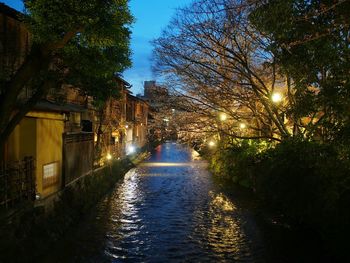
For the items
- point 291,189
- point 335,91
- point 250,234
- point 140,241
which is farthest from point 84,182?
point 335,91

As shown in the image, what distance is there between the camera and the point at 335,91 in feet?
30.2

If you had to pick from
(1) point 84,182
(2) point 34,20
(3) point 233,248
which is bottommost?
(3) point 233,248

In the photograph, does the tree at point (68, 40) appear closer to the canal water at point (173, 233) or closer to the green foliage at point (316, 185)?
the canal water at point (173, 233)

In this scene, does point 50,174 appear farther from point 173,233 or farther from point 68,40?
point 68,40

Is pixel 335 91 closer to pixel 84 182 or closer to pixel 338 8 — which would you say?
pixel 338 8

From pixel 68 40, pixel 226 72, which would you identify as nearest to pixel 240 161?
pixel 226 72

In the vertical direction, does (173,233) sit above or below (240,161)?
below

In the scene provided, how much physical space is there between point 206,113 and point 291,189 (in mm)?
9414

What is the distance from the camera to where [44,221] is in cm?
1218

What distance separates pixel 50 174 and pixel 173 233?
18.0 feet

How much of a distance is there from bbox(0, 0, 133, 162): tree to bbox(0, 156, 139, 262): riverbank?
100 inches

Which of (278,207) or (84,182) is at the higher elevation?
(84,182)

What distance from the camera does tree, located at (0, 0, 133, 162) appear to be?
8406 mm

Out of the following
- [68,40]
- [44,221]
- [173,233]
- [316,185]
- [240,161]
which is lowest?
[173,233]
